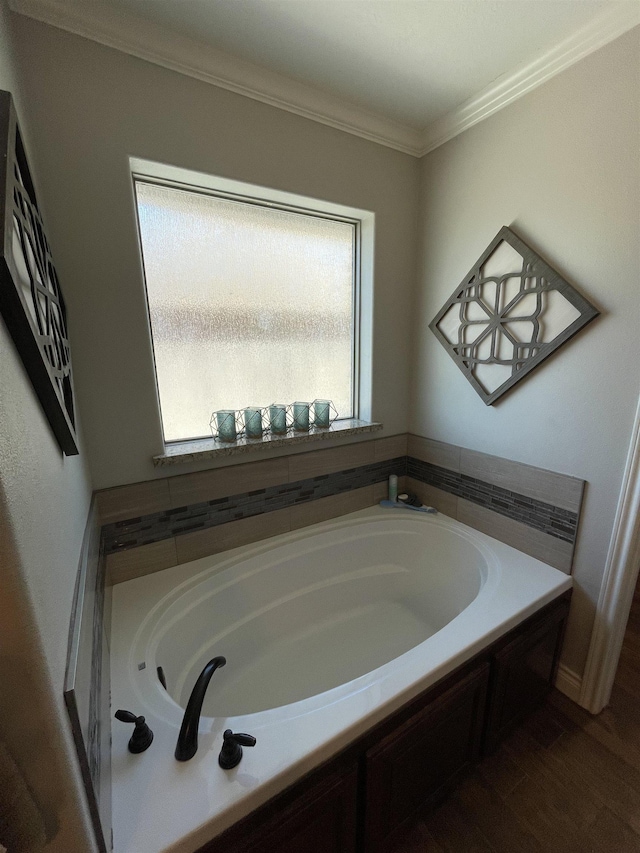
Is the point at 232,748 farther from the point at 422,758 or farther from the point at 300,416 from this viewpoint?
the point at 300,416

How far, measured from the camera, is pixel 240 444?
166cm

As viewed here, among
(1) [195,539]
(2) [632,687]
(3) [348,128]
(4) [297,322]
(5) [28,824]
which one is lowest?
(2) [632,687]

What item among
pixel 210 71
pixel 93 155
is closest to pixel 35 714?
pixel 93 155

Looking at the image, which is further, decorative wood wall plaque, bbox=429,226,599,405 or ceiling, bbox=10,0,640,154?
decorative wood wall plaque, bbox=429,226,599,405

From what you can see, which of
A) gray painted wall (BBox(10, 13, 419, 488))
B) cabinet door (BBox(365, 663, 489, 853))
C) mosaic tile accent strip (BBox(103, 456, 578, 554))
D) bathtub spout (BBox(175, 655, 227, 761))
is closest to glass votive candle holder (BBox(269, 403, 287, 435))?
mosaic tile accent strip (BBox(103, 456, 578, 554))

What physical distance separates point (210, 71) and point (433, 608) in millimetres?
2547

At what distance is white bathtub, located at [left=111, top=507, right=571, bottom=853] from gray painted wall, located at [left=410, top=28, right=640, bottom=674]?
482 mm

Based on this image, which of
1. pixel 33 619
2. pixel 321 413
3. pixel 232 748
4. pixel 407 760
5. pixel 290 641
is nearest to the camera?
pixel 33 619

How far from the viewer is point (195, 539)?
5.39 feet

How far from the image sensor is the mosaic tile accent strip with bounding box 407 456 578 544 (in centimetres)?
152

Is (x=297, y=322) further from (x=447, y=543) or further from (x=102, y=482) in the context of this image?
(x=447, y=543)

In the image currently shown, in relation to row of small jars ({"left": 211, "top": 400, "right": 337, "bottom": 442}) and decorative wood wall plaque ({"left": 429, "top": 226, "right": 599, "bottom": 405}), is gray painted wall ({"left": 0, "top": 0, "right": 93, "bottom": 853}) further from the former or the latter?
decorative wood wall plaque ({"left": 429, "top": 226, "right": 599, "bottom": 405})

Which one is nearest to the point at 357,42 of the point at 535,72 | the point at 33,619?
the point at 535,72

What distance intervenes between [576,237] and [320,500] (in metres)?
1.61
